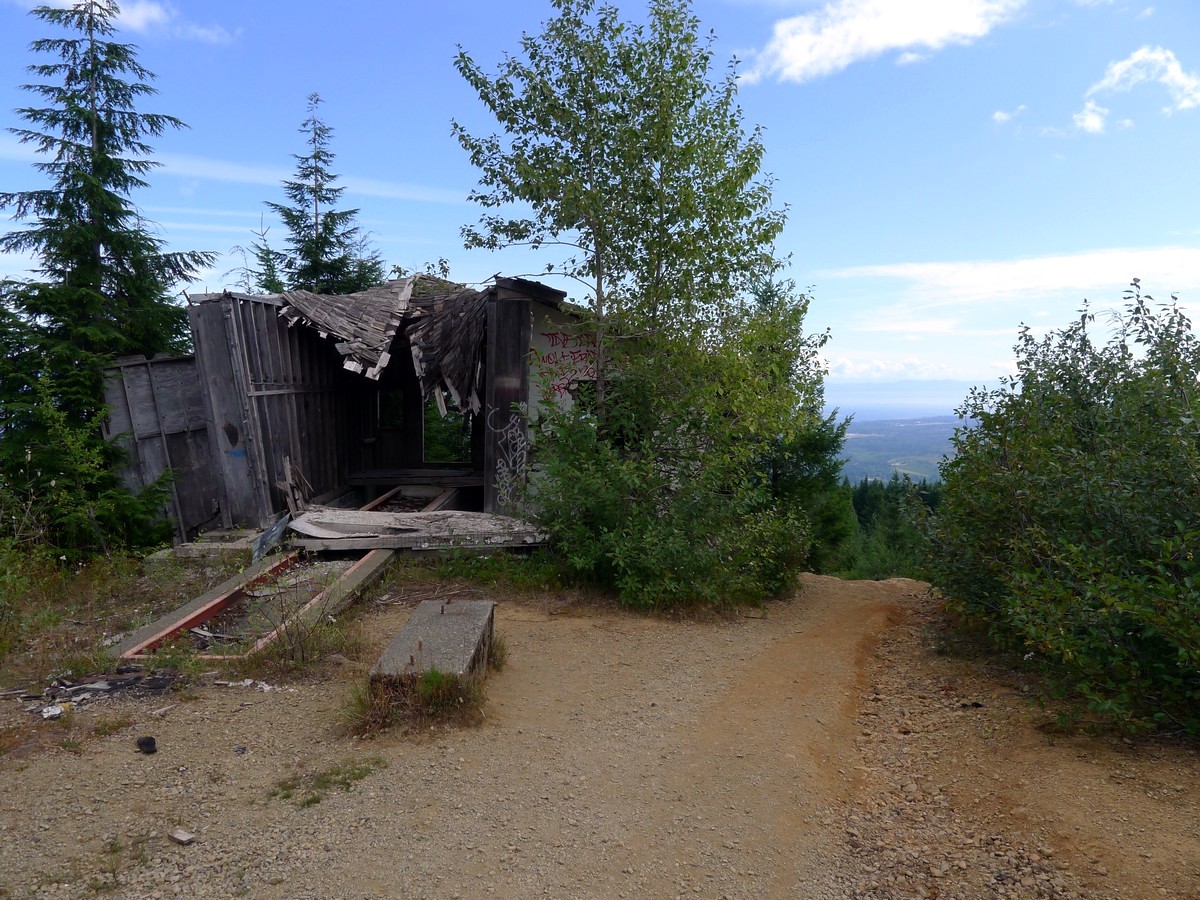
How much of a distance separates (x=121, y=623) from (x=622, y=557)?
435 cm

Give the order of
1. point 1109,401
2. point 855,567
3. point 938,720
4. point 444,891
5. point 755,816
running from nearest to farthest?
point 444,891 → point 755,816 → point 938,720 → point 1109,401 → point 855,567

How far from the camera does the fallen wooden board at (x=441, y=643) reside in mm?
4551

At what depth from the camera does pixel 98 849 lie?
3.26 metres

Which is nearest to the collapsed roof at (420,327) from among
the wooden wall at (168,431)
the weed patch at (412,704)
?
the wooden wall at (168,431)

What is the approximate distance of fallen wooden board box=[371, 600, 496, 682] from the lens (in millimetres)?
4551

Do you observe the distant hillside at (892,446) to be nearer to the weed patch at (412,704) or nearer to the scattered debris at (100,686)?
Answer: the weed patch at (412,704)

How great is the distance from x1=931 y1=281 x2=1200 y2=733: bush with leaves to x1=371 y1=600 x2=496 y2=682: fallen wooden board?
3259 millimetres

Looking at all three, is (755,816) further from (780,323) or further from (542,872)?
(780,323)

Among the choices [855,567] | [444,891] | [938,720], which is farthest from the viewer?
[855,567]

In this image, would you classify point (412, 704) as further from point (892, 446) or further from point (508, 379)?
point (892, 446)

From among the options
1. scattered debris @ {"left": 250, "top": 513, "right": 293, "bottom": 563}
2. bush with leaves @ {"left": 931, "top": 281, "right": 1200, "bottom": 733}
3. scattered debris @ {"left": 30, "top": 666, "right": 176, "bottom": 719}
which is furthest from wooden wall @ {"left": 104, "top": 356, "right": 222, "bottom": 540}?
bush with leaves @ {"left": 931, "top": 281, "right": 1200, "bottom": 733}

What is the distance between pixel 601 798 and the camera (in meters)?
3.87

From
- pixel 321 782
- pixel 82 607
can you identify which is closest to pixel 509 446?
pixel 82 607

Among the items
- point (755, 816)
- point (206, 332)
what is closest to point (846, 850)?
point (755, 816)
